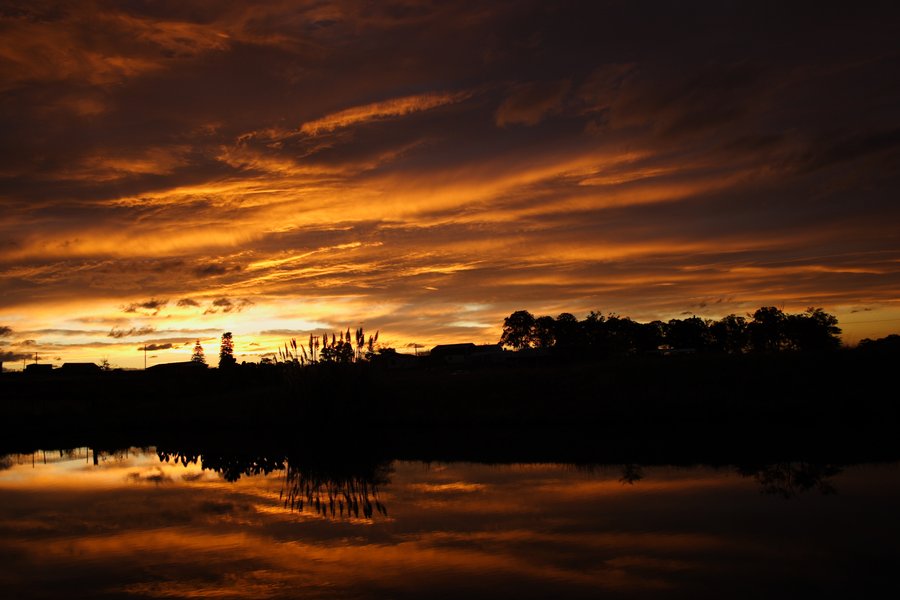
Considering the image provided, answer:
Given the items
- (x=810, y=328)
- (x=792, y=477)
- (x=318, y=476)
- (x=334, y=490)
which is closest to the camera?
(x=792, y=477)

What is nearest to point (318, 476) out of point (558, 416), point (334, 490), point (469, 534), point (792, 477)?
point (334, 490)

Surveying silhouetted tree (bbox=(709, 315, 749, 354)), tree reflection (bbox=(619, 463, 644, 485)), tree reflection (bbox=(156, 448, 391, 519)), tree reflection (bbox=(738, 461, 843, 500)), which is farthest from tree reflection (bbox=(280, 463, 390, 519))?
silhouetted tree (bbox=(709, 315, 749, 354))

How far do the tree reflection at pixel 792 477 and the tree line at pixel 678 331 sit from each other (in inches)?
2548

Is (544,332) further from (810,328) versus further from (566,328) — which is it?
(810,328)

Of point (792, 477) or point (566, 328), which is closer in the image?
point (792, 477)

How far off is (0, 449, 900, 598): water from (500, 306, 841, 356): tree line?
66127 mm

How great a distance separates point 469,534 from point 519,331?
108 meters

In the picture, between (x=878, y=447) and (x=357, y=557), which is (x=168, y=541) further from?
(x=878, y=447)

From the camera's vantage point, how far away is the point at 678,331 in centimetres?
10556

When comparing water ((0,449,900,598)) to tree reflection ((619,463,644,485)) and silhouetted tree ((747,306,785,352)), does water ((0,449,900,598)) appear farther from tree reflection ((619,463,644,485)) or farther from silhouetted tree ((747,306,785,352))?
silhouetted tree ((747,306,785,352))

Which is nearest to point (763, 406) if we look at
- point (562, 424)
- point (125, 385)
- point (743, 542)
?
point (562, 424)

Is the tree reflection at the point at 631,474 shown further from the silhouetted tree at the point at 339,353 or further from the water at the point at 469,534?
the silhouetted tree at the point at 339,353

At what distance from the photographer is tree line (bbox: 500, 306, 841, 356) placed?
281 ft

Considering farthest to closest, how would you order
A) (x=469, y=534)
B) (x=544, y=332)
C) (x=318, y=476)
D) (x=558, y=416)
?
(x=544, y=332) → (x=558, y=416) → (x=318, y=476) → (x=469, y=534)
